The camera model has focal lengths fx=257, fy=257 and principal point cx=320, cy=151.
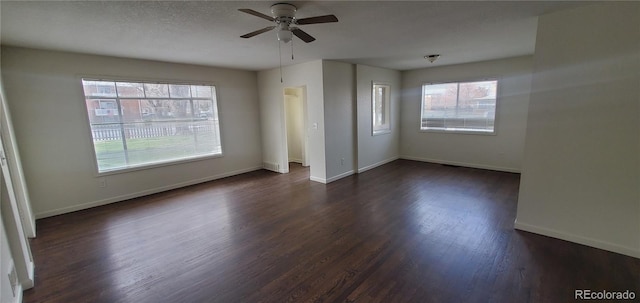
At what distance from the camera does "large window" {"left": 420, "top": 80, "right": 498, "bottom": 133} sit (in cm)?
561

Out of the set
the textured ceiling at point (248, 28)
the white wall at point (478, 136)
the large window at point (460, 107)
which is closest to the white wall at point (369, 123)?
the white wall at point (478, 136)

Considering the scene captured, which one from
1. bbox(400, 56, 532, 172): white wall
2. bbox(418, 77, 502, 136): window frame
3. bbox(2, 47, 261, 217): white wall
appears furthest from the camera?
bbox(418, 77, 502, 136): window frame

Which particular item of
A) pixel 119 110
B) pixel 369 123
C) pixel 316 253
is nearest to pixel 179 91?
pixel 119 110

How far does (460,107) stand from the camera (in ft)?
19.7

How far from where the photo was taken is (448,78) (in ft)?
19.7

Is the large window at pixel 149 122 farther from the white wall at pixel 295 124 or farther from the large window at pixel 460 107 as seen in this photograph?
the large window at pixel 460 107

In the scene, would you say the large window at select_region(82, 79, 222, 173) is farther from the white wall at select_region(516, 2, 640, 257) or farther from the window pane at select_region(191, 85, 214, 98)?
the white wall at select_region(516, 2, 640, 257)

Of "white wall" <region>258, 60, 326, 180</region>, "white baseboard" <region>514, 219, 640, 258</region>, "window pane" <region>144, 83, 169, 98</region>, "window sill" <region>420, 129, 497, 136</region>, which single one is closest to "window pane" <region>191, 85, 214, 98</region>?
"window pane" <region>144, 83, 169, 98</region>

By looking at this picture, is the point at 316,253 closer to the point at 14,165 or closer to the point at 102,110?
the point at 14,165

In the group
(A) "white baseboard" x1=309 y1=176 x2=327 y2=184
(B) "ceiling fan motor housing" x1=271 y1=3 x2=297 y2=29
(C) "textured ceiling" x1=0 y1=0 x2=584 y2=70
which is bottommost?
(A) "white baseboard" x1=309 y1=176 x2=327 y2=184

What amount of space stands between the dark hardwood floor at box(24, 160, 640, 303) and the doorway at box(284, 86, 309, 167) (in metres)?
2.54

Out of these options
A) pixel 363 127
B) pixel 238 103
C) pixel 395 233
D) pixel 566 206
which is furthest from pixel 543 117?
pixel 238 103

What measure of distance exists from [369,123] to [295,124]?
7.02 ft

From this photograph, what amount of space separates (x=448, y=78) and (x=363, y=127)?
7.70 ft
